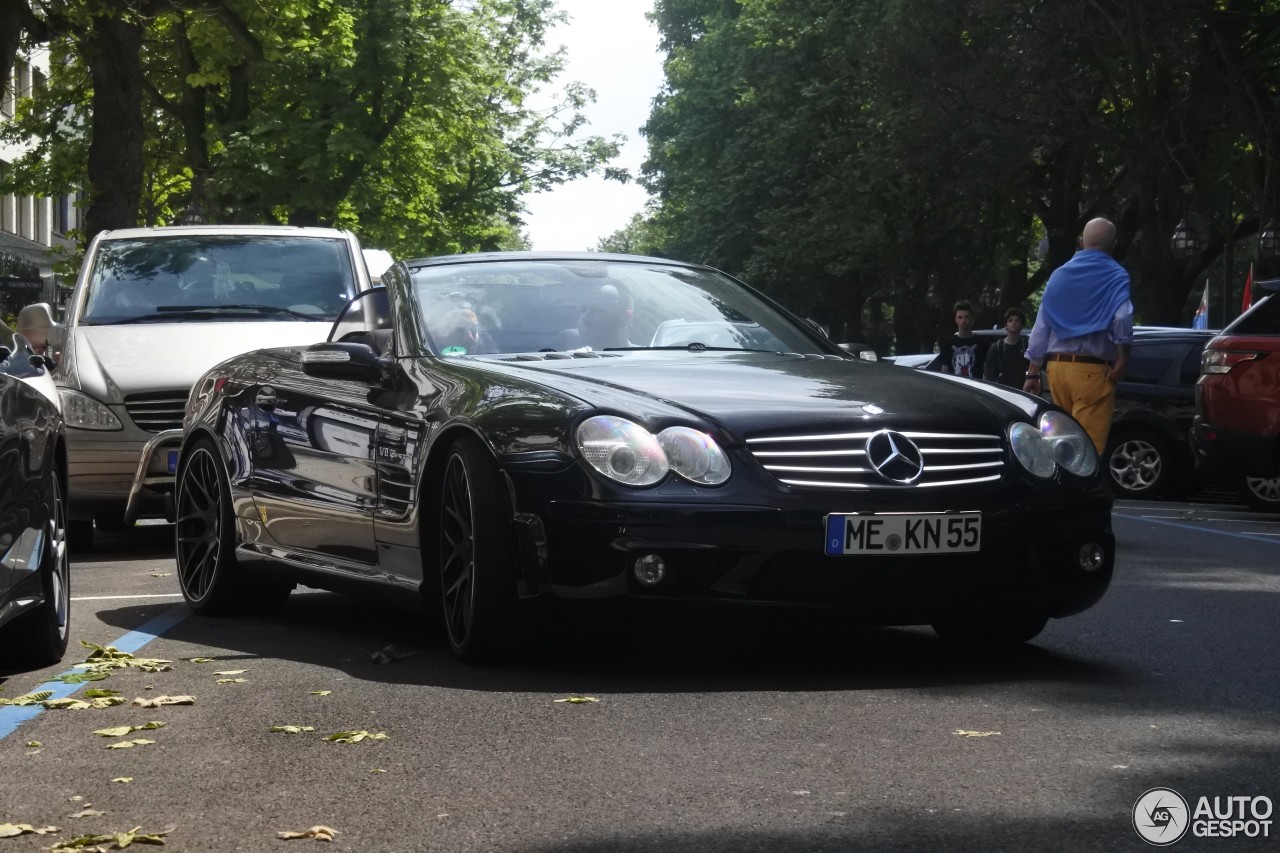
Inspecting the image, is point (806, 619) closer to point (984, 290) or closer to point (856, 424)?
point (856, 424)

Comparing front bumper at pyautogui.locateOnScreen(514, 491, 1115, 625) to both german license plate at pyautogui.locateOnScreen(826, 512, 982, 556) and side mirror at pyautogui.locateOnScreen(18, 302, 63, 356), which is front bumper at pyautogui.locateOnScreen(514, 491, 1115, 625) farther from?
side mirror at pyautogui.locateOnScreen(18, 302, 63, 356)

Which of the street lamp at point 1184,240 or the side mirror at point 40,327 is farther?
the street lamp at point 1184,240

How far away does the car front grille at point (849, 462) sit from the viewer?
6469 mm

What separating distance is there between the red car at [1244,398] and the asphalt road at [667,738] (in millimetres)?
7512

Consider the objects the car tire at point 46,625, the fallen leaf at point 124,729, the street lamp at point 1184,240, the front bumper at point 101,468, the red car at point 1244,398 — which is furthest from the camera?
the street lamp at point 1184,240

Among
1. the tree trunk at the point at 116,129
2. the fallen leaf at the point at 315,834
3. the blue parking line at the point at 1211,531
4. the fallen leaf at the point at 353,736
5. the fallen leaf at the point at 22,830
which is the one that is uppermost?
the tree trunk at the point at 116,129

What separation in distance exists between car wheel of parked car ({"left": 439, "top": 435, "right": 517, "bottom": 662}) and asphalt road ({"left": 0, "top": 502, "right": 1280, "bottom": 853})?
4.9 inches

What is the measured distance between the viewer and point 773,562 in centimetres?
641

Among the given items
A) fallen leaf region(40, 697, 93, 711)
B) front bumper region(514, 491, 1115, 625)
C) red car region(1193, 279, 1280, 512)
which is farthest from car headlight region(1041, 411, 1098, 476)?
red car region(1193, 279, 1280, 512)

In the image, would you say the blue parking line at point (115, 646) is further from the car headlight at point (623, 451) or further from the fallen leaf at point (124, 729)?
the car headlight at point (623, 451)

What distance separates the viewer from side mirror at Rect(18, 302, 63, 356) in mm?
12852

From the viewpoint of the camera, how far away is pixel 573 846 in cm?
427

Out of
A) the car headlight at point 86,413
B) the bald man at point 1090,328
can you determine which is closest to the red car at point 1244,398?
the bald man at point 1090,328

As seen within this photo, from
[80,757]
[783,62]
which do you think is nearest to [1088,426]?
[80,757]
